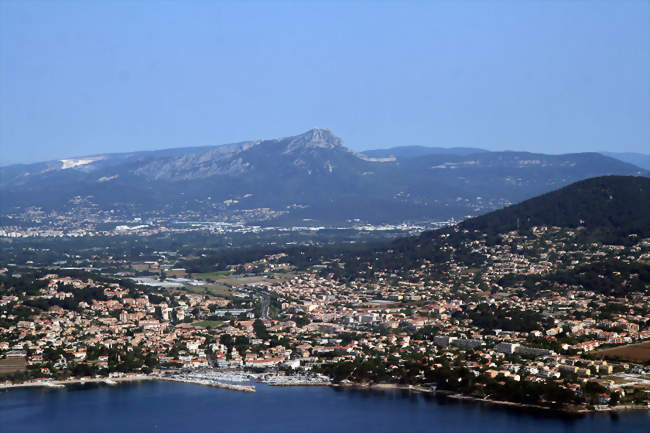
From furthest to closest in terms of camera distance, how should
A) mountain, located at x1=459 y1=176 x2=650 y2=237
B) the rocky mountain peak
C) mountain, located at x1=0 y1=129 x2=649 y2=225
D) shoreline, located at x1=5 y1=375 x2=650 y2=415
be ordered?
the rocky mountain peak → mountain, located at x1=0 y1=129 x2=649 y2=225 → mountain, located at x1=459 y1=176 x2=650 y2=237 → shoreline, located at x1=5 y1=375 x2=650 y2=415

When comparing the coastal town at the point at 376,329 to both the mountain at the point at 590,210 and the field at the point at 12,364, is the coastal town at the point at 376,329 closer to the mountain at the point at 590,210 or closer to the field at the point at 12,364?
the field at the point at 12,364

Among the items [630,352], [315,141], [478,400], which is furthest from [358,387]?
[315,141]

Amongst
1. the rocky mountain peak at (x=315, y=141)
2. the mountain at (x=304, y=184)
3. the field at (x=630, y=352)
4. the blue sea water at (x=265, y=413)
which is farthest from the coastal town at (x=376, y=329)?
the rocky mountain peak at (x=315, y=141)

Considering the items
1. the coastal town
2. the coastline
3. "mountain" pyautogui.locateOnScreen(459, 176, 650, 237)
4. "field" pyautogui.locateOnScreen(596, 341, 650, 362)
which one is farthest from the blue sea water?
"mountain" pyautogui.locateOnScreen(459, 176, 650, 237)

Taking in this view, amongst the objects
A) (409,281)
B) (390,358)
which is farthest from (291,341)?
(409,281)

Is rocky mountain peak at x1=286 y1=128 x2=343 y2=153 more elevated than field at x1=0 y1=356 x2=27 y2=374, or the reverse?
rocky mountain peak at x1=286 y1=128 x2=343 y2=153

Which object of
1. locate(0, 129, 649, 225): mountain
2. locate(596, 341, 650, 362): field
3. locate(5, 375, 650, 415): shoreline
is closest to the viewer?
locate(5, 375, 650, 415): shoreline

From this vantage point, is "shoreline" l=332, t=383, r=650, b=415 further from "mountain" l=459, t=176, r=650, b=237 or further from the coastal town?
"mountain" l=459, t=176, r=650, b=237

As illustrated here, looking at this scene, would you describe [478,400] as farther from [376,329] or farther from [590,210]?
[590,210]

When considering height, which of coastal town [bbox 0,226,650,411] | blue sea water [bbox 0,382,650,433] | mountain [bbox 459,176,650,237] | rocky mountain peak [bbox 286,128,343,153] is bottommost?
blue sea water [bbox 0,382,650,433]
